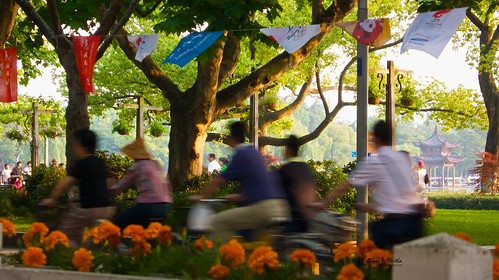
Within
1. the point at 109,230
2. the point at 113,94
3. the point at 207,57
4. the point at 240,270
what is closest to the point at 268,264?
the point at 240,270

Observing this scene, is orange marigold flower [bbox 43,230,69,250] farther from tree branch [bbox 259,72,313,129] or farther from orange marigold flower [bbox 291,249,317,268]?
tree branch [bbox 259,72,313,129]

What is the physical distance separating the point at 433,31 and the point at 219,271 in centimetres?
756

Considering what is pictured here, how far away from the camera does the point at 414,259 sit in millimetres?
4715

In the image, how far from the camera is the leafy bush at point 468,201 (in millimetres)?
29250

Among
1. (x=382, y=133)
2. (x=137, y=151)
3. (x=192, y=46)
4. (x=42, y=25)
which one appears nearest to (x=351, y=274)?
(x=382, y=133)

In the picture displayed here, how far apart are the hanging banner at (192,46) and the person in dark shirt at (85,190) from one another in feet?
20.9

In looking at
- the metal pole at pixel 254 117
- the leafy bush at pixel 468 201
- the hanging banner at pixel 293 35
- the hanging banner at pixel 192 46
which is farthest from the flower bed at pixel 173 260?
the leafy bush at pixel 468 201

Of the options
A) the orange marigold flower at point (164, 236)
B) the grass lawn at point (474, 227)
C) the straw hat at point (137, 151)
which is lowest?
the grass lawn at point (474, 227)

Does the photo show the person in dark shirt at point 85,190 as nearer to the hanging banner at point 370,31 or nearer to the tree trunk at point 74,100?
the hanging banner at point 370,31

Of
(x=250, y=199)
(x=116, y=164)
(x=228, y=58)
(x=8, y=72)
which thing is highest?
(x=228, y=58)

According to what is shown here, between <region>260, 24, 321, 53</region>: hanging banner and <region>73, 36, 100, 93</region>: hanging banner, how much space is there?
3.43 m

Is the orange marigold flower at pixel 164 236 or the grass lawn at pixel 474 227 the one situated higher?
the orange marigold flower at pixel 164 236

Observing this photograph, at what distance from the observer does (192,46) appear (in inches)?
565

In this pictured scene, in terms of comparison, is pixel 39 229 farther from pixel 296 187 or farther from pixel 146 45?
pixel 146 45
